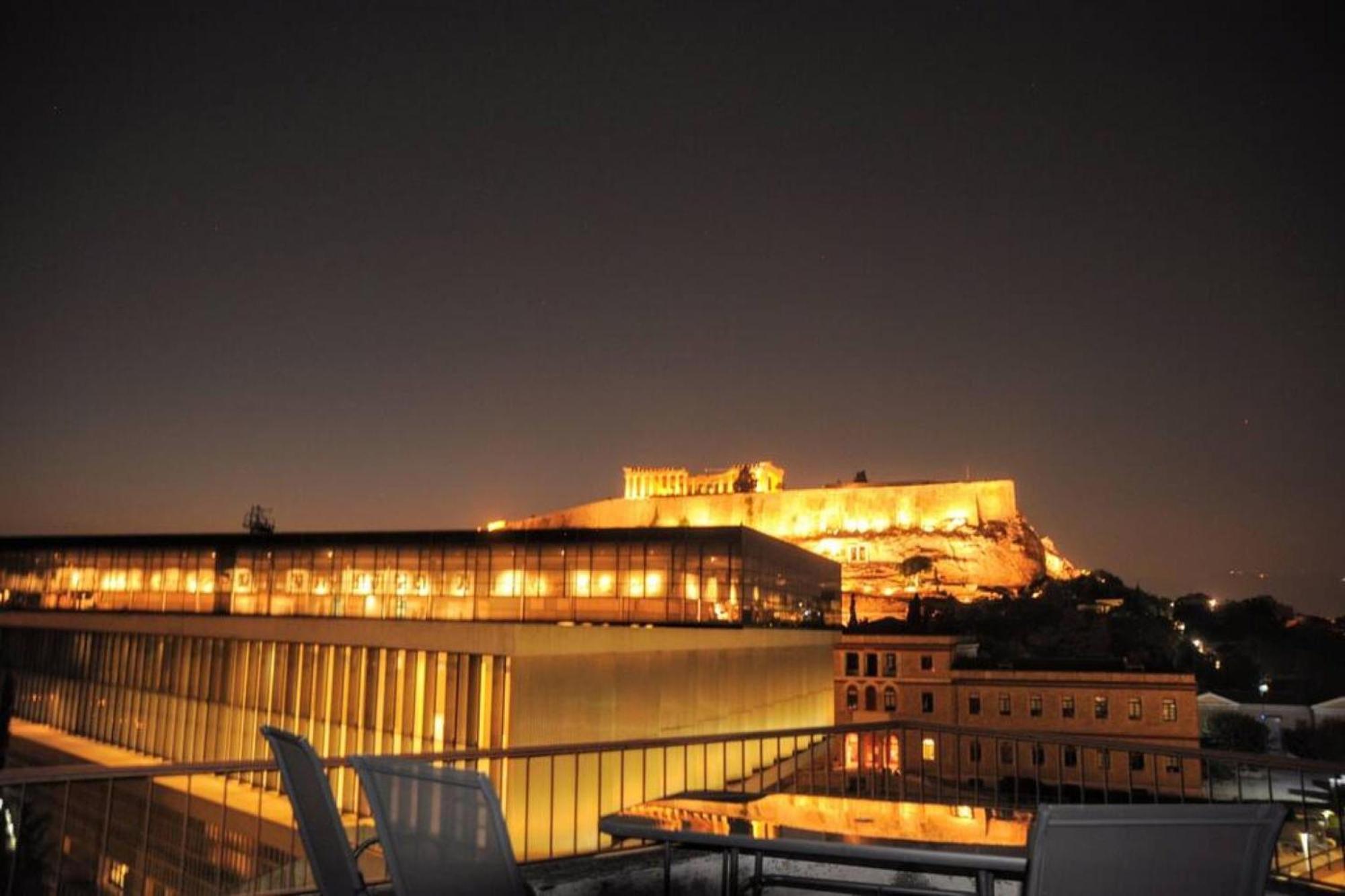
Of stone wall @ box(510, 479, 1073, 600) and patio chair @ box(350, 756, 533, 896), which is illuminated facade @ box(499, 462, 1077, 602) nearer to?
stone wall @ box(510, 479, 1073, 600)

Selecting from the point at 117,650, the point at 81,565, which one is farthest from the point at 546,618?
the point at 81,565

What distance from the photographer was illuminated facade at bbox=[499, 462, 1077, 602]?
11556 cm

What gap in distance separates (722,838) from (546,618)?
2915 cm

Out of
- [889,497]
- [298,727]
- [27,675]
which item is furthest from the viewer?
[889,497]

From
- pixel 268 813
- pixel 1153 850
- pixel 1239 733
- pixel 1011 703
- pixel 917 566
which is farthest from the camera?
pixel 917 566

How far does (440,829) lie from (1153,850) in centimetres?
187

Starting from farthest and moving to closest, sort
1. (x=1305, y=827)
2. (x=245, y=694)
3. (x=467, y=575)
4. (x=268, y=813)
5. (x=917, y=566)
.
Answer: (x=917, y=566) < (x=467, y=575) < (x=245, y=694) < (x=268, y=813) < (x=1305, y=827)

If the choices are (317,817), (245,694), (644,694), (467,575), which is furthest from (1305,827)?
(245,694)

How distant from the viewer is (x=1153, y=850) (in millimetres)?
2227

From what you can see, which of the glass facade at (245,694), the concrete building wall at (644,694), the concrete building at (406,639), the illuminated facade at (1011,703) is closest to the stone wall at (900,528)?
the illuminated facade at (1011,703)

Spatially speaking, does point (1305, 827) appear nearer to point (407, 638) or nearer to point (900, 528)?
point (407, 638)

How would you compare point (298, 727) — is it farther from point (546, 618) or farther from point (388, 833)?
point (388, 833)

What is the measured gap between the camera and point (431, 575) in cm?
3256

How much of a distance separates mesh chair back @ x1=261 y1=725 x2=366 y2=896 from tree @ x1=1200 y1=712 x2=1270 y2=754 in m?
73.2
